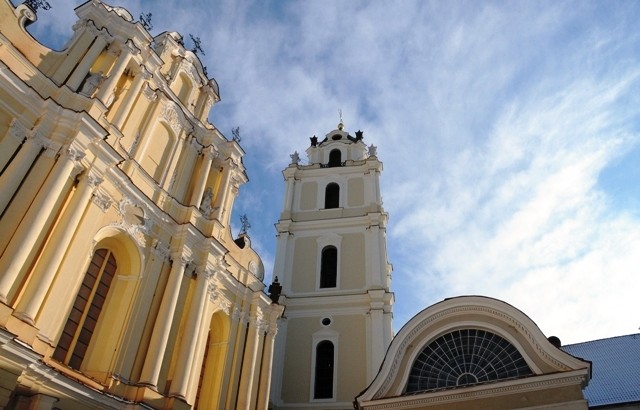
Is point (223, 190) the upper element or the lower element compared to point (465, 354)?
upper

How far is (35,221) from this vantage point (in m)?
12.0

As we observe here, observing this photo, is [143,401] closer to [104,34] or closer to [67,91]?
[67,91]

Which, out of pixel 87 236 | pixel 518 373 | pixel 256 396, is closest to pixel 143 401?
pixel 87 236

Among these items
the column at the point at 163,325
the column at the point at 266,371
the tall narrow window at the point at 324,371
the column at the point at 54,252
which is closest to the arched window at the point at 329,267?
the tall narrow window at the point at 324,371

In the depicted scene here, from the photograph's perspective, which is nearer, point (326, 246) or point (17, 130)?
point (17, 130)

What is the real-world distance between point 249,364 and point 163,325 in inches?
188

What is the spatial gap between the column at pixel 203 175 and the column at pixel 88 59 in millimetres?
5474

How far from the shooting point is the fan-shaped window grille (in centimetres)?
1633

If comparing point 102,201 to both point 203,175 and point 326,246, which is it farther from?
point 326,246

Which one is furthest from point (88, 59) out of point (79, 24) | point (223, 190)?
point (223, 190)

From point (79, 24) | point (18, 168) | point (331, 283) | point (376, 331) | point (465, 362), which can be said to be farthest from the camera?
point (331, 283)

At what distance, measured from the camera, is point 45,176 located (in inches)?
512

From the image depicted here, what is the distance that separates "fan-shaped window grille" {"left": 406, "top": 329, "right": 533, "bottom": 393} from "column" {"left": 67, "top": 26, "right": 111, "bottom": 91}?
14.4m

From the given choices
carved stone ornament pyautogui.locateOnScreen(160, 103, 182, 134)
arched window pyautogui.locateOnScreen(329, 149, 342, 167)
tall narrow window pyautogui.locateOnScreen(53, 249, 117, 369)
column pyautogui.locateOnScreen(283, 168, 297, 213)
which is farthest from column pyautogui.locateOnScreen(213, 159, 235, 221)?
arched window pyautogui.locateOnScreen(329, 149, 342, 167)
